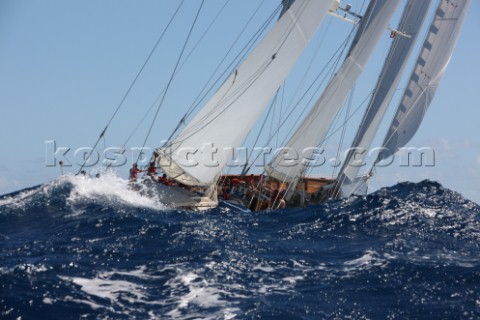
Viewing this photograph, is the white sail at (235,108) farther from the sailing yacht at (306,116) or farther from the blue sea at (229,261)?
the blue sea at (229,261)

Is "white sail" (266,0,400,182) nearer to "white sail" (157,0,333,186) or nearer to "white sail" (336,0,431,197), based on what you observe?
"white sail" (336,0,431,197)

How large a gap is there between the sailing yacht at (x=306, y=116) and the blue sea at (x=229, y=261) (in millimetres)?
1677

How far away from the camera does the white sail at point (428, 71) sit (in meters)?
27.8

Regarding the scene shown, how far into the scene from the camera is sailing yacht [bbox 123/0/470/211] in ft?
74.3

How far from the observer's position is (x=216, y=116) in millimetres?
22594

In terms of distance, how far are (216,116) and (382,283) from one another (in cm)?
1069

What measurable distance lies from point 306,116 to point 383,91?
136 inches

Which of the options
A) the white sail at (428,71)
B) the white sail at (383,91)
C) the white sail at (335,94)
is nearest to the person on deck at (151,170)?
the white sail at (335,94)

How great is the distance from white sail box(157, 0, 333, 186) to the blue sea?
1.61 metres

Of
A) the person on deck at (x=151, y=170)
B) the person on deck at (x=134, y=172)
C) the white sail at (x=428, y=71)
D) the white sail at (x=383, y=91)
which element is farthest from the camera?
the white sail at (x=428, y=71)

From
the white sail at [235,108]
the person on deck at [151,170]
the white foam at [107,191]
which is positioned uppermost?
the white sail at [235,108]

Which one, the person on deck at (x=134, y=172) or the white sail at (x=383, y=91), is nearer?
the person on deck at (x=134, y=172)

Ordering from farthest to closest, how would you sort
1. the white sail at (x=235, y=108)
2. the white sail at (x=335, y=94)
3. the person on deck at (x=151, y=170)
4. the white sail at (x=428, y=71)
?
A: the white sail at (x=428, y=71) → the white sail at (x=335, y=94) → the person on deck at (x=151, y=170) → the white sail at (x=235, y=108)

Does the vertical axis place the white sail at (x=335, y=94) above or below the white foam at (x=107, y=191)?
above
